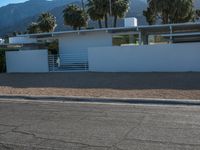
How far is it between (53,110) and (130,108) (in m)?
2.24

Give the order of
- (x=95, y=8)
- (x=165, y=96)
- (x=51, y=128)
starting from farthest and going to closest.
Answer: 1. (x=95, y=8)
2. (x=165, y=96)
3. (x=51, y=128)

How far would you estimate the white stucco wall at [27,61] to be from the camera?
28094 mm

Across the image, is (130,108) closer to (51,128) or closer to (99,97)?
(99,97)

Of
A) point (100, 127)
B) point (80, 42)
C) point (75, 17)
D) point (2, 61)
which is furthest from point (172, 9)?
point (100, 127)

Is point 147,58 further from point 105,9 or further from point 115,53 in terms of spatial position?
point 105,9

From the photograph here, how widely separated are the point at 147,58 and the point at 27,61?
939 centimetres

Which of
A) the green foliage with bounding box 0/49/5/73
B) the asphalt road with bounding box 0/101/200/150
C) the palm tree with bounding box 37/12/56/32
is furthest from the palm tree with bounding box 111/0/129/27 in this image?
the asphalt road with bounding box 0/101/200/150

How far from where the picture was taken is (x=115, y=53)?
81.6 feet

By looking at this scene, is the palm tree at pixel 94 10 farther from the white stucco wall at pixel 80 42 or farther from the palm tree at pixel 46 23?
the white stucco wall at pixel 80 42

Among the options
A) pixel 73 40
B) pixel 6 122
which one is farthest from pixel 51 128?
pixel 73 40

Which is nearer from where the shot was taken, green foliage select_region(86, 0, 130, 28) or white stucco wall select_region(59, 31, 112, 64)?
white stucco wall select_region(59, 31, 112, 64)

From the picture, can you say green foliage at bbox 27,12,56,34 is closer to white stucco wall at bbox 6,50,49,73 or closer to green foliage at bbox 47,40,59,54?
green foliage at bbox 47,40,59,54

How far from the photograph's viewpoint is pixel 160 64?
2347cm

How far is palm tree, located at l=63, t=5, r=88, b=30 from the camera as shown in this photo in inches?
2458
